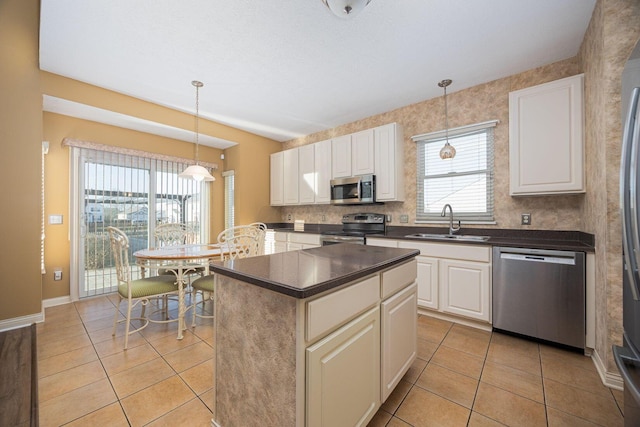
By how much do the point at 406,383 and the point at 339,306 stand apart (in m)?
1.13

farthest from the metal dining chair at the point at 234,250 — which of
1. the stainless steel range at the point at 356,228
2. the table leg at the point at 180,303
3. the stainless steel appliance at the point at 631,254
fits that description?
the stainless steel appliance at the point at 631,254

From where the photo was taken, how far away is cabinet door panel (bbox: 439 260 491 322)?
2.53m

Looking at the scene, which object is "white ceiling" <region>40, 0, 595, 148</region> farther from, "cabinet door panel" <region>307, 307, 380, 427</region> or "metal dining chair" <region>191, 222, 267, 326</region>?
"cabinet door panel" <region>307, 307, 380, 427</region>

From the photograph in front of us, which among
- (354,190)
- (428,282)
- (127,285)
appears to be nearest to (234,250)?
(127,285)

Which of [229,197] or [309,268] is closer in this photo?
[309,268]

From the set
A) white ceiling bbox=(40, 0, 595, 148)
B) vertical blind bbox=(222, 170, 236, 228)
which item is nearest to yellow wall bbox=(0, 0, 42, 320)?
white ceiling bbox=(40, 0, 595, 148)

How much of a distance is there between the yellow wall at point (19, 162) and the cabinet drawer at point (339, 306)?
3.31 metres

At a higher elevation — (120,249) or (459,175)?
(459,175)

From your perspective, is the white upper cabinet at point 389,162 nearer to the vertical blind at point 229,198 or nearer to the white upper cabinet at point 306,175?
the white upper cabinet at point 306,175

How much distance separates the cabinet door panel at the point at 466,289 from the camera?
253cm

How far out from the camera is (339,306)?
1.13 metres

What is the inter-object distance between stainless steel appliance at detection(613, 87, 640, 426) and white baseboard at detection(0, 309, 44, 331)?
13.9ft

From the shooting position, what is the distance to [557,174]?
2.38 meters

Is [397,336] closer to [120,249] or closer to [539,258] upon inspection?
[539,258]
